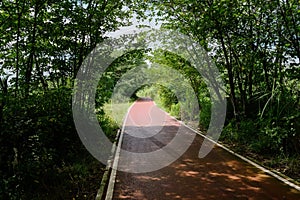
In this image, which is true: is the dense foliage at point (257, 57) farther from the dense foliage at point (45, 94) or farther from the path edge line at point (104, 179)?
the path edge line at point (104, 179)

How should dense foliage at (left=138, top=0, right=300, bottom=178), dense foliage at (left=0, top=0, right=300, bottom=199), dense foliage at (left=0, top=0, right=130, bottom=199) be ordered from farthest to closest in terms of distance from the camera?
dense foliage at (left=138, top=0, right=300, bottom=178) → dense foliage at (left=0, top=0, right=300, bottom=199) → dense foliage at (left=0, top=0, right=130, bottom=199)

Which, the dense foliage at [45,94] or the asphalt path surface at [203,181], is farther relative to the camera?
the dense foliage at [45,94]

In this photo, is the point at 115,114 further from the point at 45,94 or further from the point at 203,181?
the point at 203,181

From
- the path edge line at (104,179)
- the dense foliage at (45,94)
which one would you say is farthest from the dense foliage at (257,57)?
the path edge line at (104,179)

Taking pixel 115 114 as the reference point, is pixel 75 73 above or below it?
above

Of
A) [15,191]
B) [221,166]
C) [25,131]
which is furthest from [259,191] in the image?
[25,131]

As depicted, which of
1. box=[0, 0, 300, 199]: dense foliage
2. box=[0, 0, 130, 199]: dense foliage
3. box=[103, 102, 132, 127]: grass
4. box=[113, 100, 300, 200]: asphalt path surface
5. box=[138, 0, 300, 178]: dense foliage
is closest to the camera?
box=[113, 100, 300, 200]: asphalt path surface

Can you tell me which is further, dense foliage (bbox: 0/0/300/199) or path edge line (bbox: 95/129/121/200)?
dense foliage (bbox: 0/0/300/199)

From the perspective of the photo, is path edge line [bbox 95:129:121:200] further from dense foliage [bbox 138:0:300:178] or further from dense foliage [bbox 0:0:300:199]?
dense foliage [bbox 138:0:300:178]

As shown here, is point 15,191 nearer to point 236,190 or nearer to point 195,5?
point 236,190

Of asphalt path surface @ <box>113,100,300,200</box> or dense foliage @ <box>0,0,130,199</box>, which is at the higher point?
dense foliage @ <box>0,0,130,199</box>

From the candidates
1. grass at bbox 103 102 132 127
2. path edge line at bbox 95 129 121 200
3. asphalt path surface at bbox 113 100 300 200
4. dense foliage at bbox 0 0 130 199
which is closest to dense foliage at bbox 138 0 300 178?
asphalt path surface at bbox 113 100 300 200

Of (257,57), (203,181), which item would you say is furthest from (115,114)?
(203,181)

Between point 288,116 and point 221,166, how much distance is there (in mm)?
2503
